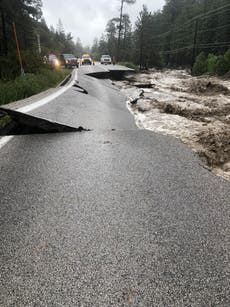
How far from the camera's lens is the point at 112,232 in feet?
7.29

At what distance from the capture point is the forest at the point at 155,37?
977 inches

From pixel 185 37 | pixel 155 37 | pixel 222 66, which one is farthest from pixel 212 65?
pixel 185 37

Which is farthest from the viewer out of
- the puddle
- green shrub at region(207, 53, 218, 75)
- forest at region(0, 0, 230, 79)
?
green shrub at region(207, 53, 218, 75)

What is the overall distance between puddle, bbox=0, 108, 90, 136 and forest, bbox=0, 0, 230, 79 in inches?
294

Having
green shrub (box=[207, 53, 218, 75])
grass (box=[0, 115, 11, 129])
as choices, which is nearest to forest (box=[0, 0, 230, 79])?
green shrub (box=[207, 53, 218, 75])

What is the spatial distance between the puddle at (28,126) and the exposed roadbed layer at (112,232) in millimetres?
1320

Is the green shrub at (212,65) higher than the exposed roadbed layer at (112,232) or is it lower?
lower

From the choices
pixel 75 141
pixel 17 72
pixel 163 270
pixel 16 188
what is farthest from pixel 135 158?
pixel 17 72

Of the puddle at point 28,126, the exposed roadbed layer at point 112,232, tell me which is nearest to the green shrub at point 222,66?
the puddle at point 28,126

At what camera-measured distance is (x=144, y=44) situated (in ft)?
149

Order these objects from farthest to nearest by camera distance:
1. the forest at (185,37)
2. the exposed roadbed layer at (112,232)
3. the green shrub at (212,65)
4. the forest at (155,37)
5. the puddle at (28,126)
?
the forest at (185,37) < the green shrub at (212,65) < the forest at (155,37) < the puddle at (28,126) < the exposed roadbed layer at (112,232)

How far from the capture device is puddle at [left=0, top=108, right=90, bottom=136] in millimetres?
5141

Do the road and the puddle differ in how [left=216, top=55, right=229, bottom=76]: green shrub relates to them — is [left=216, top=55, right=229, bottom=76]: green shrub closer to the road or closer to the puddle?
the puddle

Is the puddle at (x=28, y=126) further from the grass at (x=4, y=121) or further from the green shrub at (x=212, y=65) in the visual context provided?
the green shrub at (x=212, y=65)
